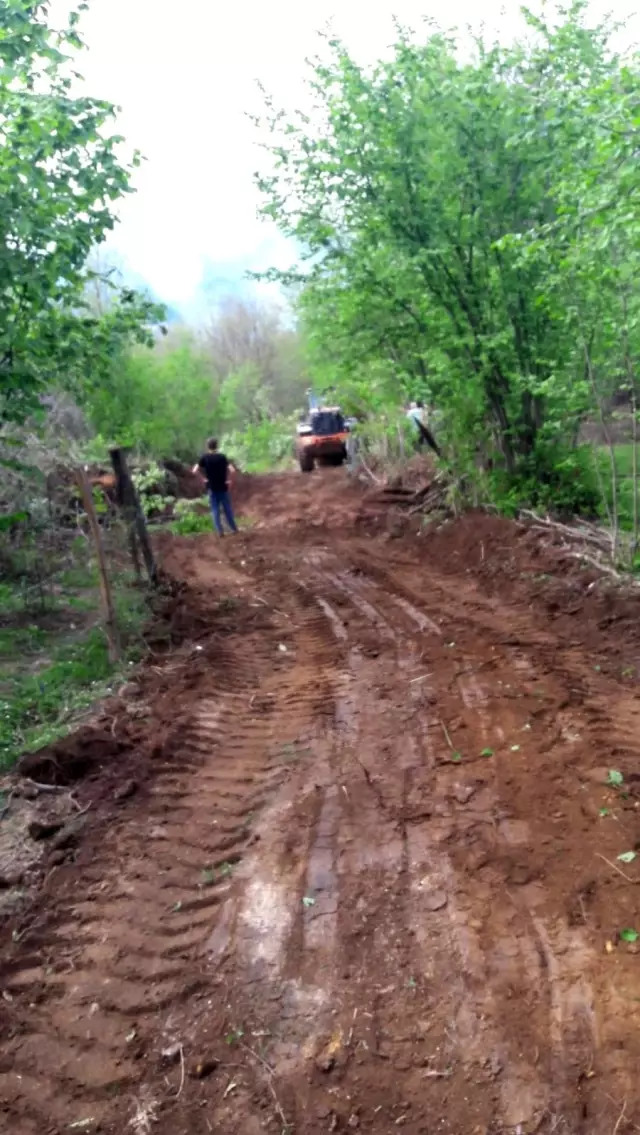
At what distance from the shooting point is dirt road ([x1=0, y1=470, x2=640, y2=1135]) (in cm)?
275

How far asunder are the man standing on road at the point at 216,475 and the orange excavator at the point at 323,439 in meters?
13.0

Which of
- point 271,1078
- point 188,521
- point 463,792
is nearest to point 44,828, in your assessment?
point 271,1078

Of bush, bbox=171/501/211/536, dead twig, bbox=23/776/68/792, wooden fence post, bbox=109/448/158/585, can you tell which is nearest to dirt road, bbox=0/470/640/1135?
dead twig, bbox=23/776/68/792

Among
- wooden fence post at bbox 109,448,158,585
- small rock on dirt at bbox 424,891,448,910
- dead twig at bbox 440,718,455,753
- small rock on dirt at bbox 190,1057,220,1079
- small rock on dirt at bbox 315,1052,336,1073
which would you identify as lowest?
small rock on dirt at bbox 315,1052,336,1073

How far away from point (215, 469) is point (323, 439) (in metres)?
14.1

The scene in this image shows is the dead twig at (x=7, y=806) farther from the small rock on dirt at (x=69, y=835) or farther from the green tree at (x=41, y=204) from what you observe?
the green tree at (x=41, y=204)

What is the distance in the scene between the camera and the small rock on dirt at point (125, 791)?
15.9ft

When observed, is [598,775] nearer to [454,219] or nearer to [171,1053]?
[171,1053]

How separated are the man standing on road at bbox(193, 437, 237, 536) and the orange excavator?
13.0 metres

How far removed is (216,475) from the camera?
1379 cm

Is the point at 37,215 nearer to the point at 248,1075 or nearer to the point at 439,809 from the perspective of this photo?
the point at 439,809

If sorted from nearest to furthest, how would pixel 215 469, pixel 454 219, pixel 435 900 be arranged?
pixel 435 900, pixel 454 219, pixel 215 469

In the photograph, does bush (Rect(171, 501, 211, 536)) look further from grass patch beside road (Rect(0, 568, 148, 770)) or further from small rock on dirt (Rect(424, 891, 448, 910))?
small rock on dirt (Rect(424, 891, 448, 910))

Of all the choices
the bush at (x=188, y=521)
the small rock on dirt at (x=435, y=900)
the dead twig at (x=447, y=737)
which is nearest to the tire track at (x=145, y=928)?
the small rock on dirt at (x=435, y=900)
